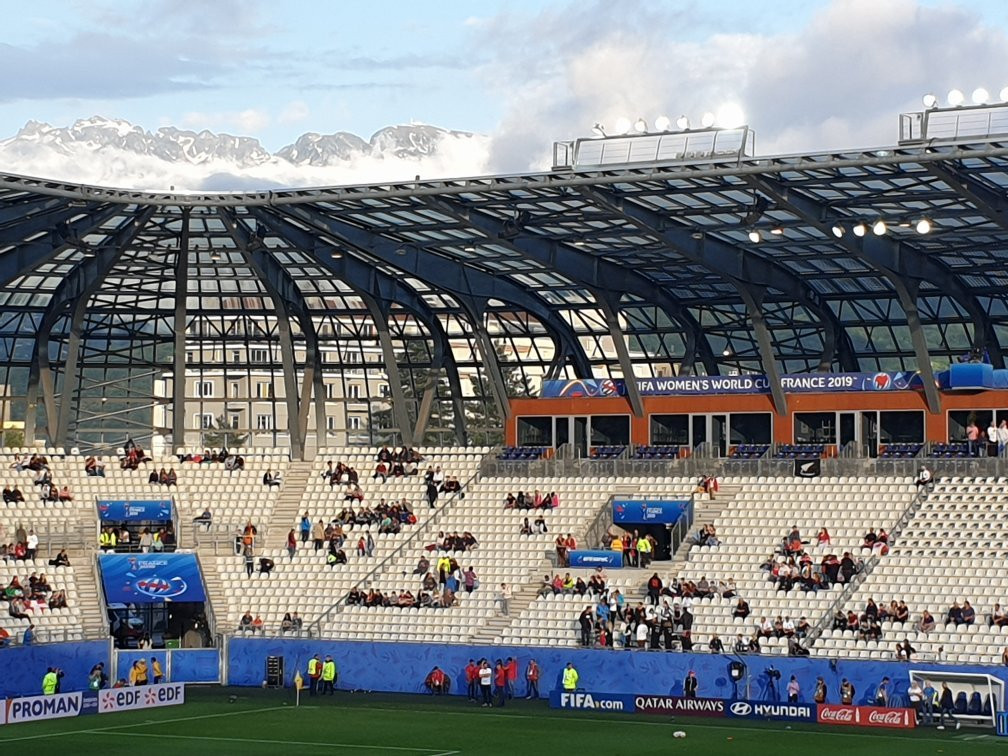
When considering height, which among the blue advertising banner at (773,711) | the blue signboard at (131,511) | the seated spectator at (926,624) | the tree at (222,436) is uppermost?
the tree at (222,436)

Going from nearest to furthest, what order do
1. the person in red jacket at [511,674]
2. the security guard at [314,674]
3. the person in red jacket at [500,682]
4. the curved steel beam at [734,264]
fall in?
the person in red jacket at [500,682] → the person in red jacket at [511,674] → the curved steel beam at [734,264] → the security guard at [314,674]

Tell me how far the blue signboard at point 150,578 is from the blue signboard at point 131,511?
371 cm

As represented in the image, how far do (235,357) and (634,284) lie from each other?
18909 millimetres

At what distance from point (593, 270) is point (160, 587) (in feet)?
59.8

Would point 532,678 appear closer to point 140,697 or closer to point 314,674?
point 314,674

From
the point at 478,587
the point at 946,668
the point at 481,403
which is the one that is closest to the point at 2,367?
the point at 481,403

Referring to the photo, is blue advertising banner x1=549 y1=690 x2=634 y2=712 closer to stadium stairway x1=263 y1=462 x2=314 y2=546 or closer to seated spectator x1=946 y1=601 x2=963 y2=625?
seated spectator x1=946 y1=601 x2=963 y2=625

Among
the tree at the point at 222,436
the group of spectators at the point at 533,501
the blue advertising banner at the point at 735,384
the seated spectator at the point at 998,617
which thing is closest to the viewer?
the seated spectator at the point at 998,617

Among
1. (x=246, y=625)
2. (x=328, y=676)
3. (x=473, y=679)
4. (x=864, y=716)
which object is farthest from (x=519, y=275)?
(x=864, y=716)

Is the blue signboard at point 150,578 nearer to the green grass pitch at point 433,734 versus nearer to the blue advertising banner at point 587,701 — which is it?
the green grass pitch at point 433,734

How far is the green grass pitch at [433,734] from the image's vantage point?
39812mm

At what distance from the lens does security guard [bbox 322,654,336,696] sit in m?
52.0

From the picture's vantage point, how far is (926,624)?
47312mm

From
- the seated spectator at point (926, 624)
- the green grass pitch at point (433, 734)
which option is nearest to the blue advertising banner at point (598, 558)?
the green grass pitch at point (433, 734)
